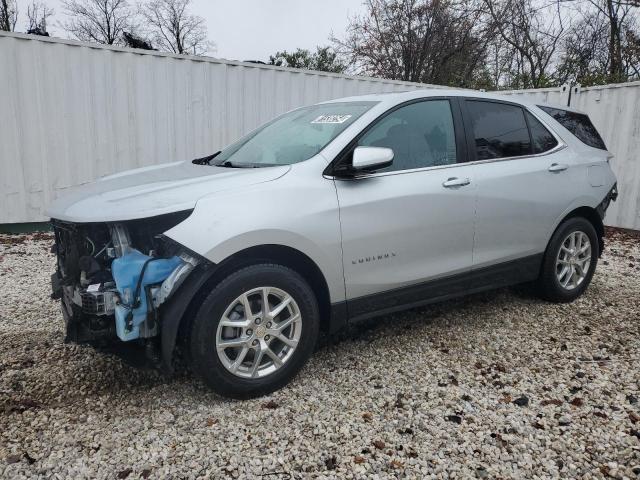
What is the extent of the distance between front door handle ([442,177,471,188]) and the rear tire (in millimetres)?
1186

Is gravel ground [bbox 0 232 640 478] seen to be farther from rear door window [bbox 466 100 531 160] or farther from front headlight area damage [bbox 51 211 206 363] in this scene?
rear door window [bbox 466 100 531 160]

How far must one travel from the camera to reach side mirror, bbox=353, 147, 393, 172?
9.06 ft

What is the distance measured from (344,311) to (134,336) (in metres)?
1.20

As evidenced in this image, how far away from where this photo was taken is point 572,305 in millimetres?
4293

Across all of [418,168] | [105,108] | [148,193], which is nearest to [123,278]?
[148,193]

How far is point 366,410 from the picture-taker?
264 centimetres

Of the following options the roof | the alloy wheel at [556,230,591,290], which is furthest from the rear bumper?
the roof

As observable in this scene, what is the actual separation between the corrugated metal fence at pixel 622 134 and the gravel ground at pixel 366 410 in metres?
4.81

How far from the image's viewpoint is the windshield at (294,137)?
121 inches

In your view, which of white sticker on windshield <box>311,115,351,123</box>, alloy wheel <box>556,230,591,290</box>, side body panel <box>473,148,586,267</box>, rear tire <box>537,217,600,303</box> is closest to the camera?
white sticker on windshield <box>311,115,351,123</box>

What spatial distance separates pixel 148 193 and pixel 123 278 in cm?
48

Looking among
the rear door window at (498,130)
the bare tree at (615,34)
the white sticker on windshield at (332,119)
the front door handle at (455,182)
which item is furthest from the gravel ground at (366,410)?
the bare tree at (615,34)

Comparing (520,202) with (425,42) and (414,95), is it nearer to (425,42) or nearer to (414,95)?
(414,95)

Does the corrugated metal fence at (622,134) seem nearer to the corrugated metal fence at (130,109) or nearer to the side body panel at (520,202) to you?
the corrugated metal fence at (130,109)
